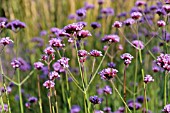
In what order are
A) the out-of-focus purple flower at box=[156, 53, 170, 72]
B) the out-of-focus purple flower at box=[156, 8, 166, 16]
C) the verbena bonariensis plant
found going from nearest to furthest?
1. the out-of-focus purple flower at box=[156, 53, 170, 72]
2. the verbena bonariensis plant
3. the out-of-focus purple flower at box=[156, 8, 166, 16]

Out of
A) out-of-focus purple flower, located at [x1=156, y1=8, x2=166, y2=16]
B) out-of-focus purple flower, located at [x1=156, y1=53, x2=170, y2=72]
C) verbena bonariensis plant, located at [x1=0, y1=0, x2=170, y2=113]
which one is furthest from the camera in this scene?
out-of-focus purple flower, located at [x1=156, y1=8, x2=166, y2=16]

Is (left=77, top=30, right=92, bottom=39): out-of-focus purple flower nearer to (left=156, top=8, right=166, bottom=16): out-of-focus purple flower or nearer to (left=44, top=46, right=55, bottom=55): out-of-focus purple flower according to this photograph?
(left=44, top=46, right=55, bottom=55): out-of-focus purple flower

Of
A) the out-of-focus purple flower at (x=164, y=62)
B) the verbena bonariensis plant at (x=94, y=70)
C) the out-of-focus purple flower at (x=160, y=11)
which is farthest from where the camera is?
the out-of-focus purple flower at (x=160, y=11)

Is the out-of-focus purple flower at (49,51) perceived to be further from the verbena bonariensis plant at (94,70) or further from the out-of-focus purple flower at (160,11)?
the out-of-focus purple flower at (160,11)

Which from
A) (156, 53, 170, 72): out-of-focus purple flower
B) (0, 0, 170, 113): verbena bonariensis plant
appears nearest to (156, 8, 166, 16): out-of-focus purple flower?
(0, 0, 170, 113): verbena bonariensis plant

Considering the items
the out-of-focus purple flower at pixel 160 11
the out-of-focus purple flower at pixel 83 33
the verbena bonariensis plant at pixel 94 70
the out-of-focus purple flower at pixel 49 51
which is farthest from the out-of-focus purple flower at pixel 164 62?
the out-of-focus purple flower at pixel 160 11

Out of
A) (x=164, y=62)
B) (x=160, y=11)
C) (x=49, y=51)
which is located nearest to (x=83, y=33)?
(x=49, y=51)

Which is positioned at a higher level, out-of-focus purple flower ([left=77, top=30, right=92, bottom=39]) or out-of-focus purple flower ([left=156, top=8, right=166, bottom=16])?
out-of-focus purple flower ([left=156, top=8, right=166, bottom=16])

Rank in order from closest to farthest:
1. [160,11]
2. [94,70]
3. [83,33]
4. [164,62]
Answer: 1. [164,62]
2. [83,33]
3. [160,11]
4. [94,70]

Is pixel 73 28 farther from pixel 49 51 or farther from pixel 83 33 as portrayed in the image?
pixel 49 51
